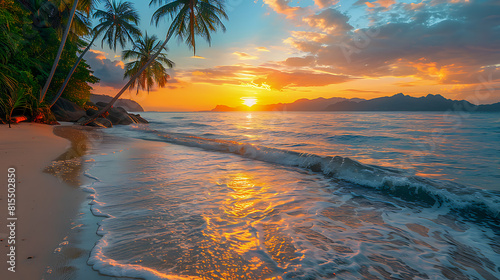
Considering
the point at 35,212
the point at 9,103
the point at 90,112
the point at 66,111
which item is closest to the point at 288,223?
the point at 35,212

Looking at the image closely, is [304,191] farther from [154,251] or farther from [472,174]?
[472,174]

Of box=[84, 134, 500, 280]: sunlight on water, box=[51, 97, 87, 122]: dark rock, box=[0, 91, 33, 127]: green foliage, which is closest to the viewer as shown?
box=[84, 134, 500, 280]: sunlight on water

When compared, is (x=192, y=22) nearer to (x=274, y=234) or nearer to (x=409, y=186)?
(x=409, y=186)

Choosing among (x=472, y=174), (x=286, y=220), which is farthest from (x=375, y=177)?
(x=286, y=220)

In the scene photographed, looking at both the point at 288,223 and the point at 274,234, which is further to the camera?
the point at 288,223

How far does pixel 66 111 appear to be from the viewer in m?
19.8

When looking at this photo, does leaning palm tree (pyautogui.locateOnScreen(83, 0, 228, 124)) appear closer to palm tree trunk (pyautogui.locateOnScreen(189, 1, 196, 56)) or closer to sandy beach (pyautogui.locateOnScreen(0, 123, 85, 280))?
palm tree trunk (pyautogui.locateOnScreen(189, 1, 196, 56))

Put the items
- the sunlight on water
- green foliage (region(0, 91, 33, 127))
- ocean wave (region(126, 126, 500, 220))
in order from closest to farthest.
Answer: the sunlight on water, ocean wave (region(126, 126, 500, 220)), green foliage (region(0, 91, 33, 127))

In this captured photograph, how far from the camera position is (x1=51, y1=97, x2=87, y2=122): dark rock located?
19328 mm

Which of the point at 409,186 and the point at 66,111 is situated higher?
the point at 66,111

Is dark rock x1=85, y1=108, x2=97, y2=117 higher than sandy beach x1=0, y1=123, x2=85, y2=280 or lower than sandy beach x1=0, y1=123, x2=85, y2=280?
higher

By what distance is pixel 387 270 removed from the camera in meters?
2.25

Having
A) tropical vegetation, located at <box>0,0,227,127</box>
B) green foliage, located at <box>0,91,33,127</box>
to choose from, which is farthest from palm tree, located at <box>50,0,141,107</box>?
green foliage, located at <box>0,91,33,127</box>

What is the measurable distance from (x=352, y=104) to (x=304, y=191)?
162901 mm
